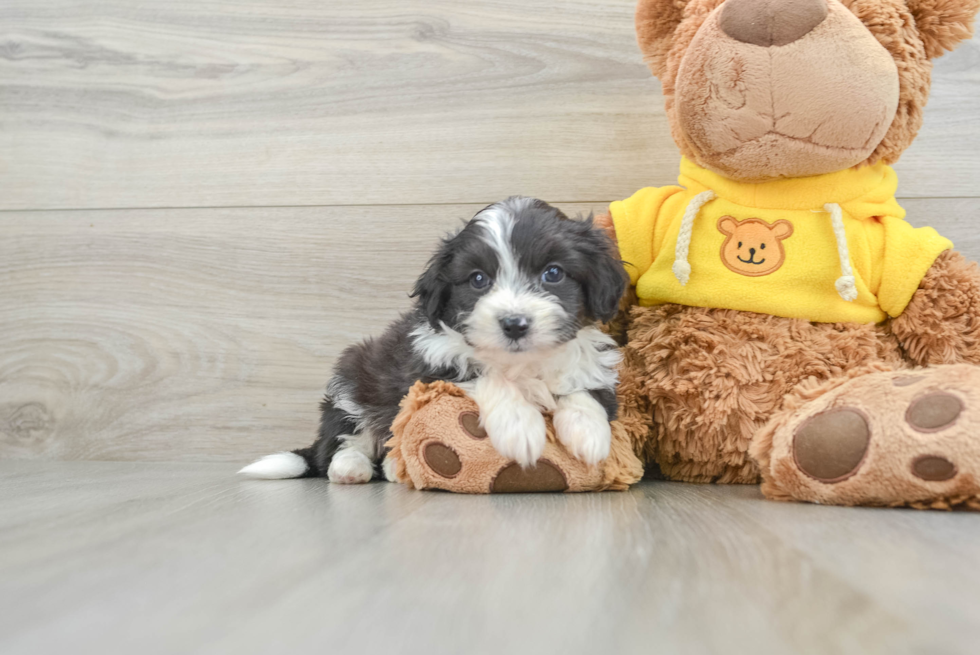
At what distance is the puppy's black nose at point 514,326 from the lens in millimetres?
1293

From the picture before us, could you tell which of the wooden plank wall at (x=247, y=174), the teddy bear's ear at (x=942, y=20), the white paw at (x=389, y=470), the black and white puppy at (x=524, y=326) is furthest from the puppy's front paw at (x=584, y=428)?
the teddy bear's ear at (x=942, y=20)

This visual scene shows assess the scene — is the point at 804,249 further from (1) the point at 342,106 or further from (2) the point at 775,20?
(1) the point at 342,106

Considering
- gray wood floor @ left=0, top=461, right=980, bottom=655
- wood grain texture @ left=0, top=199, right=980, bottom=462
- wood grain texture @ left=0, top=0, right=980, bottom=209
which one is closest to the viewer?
gray wood floor @ left=0, top=461, right=980, bottom=655

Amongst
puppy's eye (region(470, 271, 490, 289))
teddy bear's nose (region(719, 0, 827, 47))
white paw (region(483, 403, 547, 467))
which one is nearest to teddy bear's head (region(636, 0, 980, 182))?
teddy bear's nose (region(719, 0, 827, 47))

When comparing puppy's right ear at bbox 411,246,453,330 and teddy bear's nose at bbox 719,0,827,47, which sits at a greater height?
teddy bear's nose at bbox 719,0,827,47

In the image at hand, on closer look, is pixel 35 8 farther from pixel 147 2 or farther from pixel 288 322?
pixel 288 322

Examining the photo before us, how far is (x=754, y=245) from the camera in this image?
1524 millimetres

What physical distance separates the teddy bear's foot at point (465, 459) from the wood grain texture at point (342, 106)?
822 mm

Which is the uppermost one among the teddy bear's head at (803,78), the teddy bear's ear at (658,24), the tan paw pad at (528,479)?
the teddy bear's ear at (658,24)

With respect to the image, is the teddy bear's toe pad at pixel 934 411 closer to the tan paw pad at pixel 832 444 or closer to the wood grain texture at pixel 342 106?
the tan paw pad at pixel 832 444

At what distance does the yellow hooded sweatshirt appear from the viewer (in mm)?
1485

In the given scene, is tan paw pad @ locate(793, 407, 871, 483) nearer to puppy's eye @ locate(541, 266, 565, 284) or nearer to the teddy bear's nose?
puppy's eye @ locate(541, 266, 565, 284)

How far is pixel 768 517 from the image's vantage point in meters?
1.11

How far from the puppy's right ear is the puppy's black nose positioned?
0.67 ft
